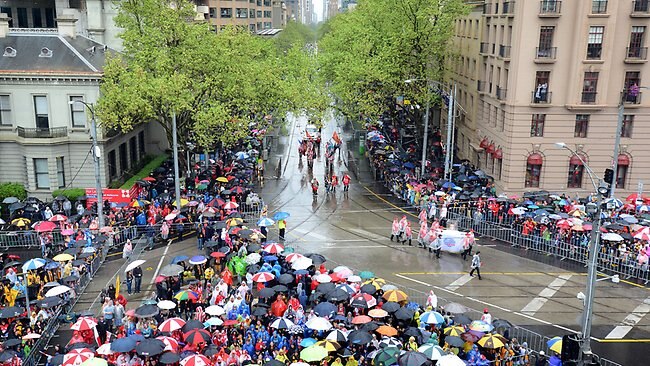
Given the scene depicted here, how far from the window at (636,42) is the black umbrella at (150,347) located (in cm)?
3712

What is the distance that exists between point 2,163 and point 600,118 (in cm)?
4174

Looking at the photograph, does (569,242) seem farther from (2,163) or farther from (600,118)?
(2,163)

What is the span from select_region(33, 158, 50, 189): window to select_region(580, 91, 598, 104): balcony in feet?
122

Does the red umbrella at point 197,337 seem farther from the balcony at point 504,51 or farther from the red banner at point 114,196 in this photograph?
the balcony at point 504,51

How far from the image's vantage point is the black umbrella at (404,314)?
2188 cm

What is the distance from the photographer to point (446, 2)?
49.2m

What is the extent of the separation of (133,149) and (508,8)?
31.6 m

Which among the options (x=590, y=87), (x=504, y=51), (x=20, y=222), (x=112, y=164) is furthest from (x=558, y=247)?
(x=112, y=164)

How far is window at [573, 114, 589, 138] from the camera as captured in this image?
42875 mm

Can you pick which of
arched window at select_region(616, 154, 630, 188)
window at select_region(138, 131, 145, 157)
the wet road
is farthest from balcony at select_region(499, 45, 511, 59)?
window at select_region(138, 131, 145, 157)

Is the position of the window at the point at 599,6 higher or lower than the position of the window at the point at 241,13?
lower

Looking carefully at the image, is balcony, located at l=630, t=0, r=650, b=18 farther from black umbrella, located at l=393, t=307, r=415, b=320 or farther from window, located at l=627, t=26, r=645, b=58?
black umbrella, located at l=393, t=307, r=415, b=320

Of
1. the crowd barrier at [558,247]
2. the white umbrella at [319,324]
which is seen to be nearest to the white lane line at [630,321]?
the crowd barrier at [558,247]

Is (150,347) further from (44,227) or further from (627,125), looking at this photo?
(627,125)
